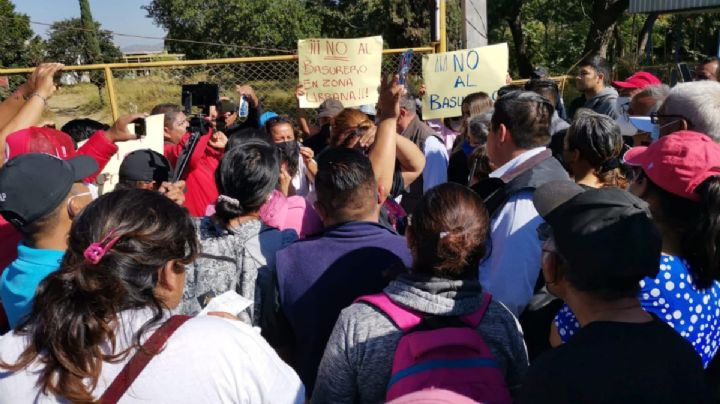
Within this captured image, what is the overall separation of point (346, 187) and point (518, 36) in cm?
2374

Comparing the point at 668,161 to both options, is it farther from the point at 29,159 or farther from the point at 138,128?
the point at 138,128

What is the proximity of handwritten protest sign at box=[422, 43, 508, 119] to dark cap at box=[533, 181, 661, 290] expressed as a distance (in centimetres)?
402

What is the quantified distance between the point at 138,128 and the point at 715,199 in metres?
3.20

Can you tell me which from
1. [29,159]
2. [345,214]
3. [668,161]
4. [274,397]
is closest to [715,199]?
[668,161]

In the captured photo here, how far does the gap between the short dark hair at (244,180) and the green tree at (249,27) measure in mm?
33144

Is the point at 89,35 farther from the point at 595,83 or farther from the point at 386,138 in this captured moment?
the point at 386,138

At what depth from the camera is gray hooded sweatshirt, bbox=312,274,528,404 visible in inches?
66.7

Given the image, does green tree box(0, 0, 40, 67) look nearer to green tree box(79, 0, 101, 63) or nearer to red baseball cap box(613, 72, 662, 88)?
green tree box(79, 0, 101, 63)

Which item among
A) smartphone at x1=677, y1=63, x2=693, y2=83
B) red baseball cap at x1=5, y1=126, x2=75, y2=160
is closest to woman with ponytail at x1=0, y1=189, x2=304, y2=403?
red baseball cap at x1=5, y1=126, x2=75, y2=160

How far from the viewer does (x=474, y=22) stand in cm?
637

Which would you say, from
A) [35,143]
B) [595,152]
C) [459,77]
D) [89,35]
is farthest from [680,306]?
[89,35]

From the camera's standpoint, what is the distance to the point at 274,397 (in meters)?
1.38

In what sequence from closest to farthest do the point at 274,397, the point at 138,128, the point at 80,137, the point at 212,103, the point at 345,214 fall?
1. the point at 274,397
2. the point at 345,214
3. the point at 138,128
4. the point at 212,103
5. the point at 80,137

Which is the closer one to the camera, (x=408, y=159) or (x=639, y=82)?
(x=408, y=159)
